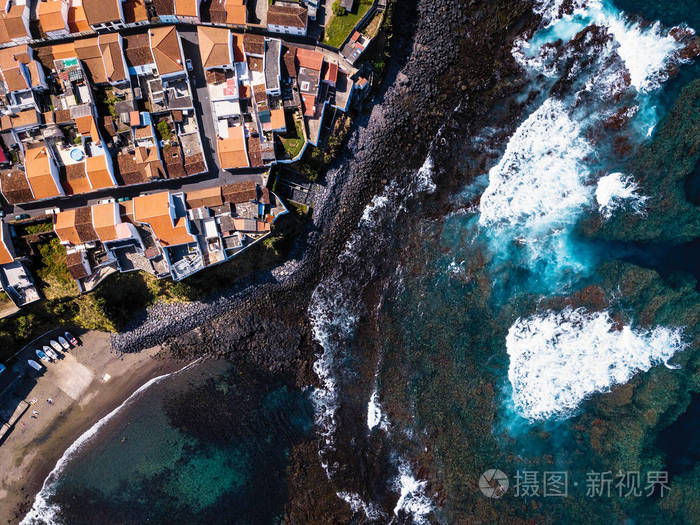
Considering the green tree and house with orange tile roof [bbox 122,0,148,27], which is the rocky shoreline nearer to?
the green tree

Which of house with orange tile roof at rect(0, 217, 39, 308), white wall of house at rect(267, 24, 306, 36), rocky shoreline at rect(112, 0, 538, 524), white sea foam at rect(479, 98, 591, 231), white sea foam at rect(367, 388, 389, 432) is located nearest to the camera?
house with orange tile roof at rect(0, 217, 39, 308)

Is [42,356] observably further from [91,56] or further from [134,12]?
[134,12]

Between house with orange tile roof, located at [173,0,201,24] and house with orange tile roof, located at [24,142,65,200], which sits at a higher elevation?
house with orange tile roof, located at [173,0,201,24]

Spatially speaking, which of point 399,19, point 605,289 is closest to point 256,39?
point 399,19

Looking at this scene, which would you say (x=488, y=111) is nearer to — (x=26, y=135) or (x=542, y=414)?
(x=542, y=414)

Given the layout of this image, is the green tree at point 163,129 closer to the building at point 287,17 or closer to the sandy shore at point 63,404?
the building at point 287,17

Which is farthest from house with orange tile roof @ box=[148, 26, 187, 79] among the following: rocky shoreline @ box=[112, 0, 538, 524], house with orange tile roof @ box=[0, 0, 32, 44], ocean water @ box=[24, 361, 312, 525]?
ocean water @ box=[24, 361, 312, 525]
